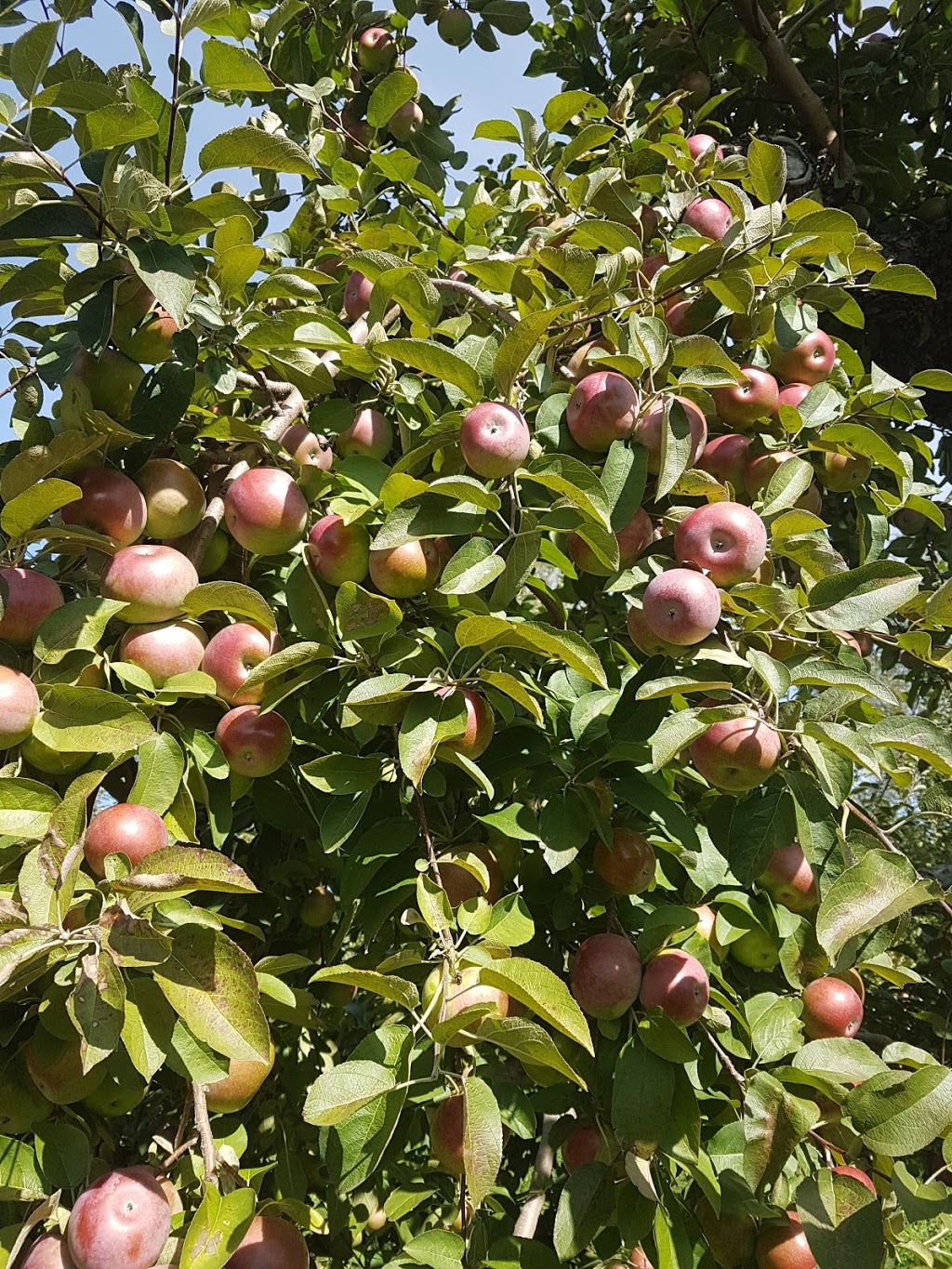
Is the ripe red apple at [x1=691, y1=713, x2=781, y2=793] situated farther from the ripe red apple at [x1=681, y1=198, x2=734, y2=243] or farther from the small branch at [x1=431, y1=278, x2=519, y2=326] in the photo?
the ripe red apple at [x1=681, y1=198, x2=734, y2=243]

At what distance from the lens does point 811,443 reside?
1.37 meters

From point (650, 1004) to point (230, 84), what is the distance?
3.84ft

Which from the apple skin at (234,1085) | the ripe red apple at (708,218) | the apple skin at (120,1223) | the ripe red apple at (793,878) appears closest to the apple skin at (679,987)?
the ripe red apple at (793,878)

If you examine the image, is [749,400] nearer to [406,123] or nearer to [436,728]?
[436,728]

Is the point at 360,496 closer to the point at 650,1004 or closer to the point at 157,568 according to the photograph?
the point at 157,568

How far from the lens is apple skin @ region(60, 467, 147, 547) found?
3.53 feet

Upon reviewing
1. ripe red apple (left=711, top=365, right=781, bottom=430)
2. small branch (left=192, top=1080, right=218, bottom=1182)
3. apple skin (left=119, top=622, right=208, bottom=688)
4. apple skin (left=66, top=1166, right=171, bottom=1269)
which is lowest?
apple skin (left=66, top=1166, right=171, bottom=1269)

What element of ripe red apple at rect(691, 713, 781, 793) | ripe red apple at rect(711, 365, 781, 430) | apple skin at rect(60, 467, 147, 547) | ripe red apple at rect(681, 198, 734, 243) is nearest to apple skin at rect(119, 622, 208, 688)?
apple skin at rect(60, 467, 147, 547)

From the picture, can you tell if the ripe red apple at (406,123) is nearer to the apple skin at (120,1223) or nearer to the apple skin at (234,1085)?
the apple skin at (234,1085)

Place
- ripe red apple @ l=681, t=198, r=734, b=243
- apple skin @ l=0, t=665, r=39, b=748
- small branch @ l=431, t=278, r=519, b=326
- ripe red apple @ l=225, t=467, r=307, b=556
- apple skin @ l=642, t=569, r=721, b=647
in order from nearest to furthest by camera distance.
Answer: apple skin @ l=0, t=665, r=39, b=748 → apple skin @ l=642, t=569, r=721, b=647 → ripe red apple @ l=225, t=467, r=307, b=556 → small branch @ l=431, t=278, r=519, b=326 → ripe red apple @ l=681, t=198, r=734, b=243

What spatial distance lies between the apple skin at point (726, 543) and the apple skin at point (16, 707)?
740mm

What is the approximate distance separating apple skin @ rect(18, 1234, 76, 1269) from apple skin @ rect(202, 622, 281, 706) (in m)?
0.54

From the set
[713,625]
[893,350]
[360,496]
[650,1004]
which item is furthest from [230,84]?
[893,350]

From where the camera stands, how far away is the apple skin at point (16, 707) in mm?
918
